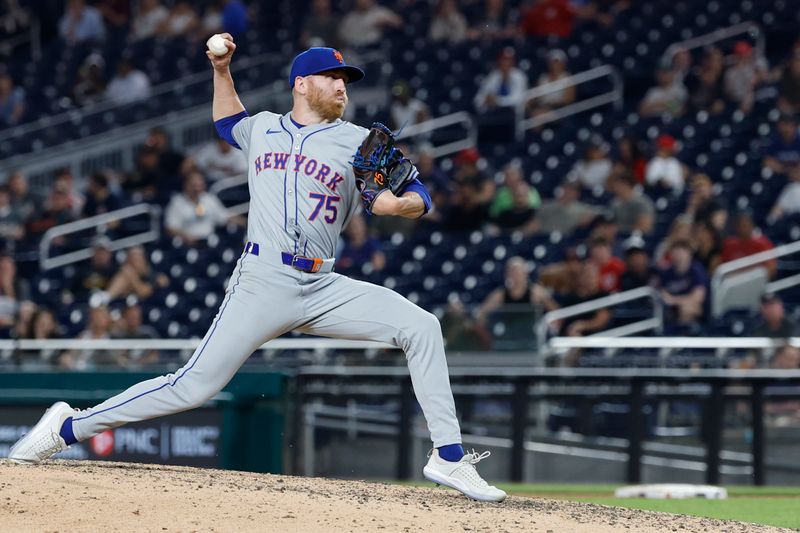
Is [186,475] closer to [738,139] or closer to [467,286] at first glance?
[467,286]

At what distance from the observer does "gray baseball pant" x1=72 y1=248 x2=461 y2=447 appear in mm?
5867

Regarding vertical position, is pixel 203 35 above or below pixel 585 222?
above

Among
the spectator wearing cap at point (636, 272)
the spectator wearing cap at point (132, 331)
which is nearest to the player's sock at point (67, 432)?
the spectator wearing cap at point (132, 331)

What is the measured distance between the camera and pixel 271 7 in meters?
19.8

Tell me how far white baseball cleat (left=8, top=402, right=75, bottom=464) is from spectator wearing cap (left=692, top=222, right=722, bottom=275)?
23.6 ft

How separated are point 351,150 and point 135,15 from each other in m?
15.3

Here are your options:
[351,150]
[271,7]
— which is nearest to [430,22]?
[271,7]

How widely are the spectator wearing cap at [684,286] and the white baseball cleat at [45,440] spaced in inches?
258

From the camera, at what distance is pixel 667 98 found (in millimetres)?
15156

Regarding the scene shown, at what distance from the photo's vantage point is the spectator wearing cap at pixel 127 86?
59.9ft

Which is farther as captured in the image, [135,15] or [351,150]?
[135,15]

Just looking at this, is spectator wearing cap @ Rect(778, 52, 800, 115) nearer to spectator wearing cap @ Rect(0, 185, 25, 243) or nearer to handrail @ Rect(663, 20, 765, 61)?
handrail @ Rect(663, 20, 765, 61)

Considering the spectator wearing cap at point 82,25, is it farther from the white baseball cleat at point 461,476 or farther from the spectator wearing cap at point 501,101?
the white baseball cleat at point 461,476

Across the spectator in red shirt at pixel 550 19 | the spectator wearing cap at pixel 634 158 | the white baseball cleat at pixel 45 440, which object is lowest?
the white baseball cleat at pixel 45 440
